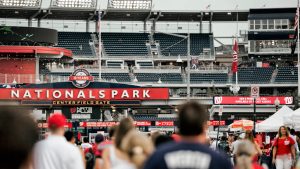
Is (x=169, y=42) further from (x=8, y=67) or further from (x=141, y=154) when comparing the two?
(x=141, y=154)

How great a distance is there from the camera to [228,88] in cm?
8494

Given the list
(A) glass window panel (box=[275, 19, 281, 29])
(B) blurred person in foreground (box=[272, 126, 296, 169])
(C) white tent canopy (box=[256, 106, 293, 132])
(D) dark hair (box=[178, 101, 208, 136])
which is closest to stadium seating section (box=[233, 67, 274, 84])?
(A) glass window panel (box=[275, 19, 281, 29])

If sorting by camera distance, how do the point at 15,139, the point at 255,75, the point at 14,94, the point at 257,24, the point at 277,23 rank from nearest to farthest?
1. the point at 15,139
2. the point at 14,94
3. the point at 255,75
4. the point at 277,23
5. the point at 257,24

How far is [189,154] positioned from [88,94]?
46.2 meters

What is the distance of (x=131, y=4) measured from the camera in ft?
316

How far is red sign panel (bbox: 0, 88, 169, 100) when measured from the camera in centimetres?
5103

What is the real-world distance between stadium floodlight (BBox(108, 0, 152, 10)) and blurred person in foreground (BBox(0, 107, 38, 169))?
299ft

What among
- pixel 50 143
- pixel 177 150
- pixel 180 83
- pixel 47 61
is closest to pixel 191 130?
pixel 177 150

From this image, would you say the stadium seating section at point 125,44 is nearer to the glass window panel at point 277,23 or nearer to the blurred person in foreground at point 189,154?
the glass window panel at point 277,23

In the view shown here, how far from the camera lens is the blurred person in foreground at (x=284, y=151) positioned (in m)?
19.1

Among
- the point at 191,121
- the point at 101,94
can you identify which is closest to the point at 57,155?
the point at 191,121

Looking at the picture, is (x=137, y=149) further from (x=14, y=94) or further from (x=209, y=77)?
(x=209, y=77)

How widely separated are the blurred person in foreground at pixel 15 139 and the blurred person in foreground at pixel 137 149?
2.47 meters

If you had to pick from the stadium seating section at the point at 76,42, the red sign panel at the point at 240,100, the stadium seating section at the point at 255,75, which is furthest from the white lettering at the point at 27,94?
the stadium seating section at the point at 76,42
